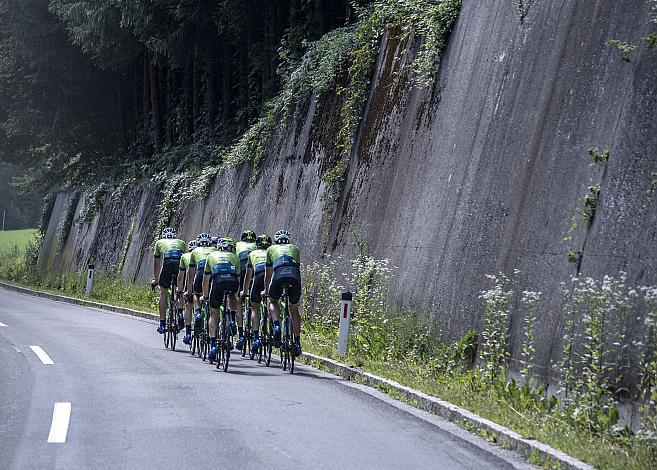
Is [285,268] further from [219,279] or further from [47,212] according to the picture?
[47,212]

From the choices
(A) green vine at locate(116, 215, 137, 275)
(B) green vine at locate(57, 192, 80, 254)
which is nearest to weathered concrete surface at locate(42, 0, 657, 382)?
(A) green vine at locate(116, 215, 137, 275)

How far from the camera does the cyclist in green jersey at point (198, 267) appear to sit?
16.8m

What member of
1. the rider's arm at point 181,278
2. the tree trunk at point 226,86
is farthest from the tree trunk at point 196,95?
the rider's arm at point 181,278

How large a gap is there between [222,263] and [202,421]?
18.4 feet

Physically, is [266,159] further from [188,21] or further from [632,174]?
[632,174]

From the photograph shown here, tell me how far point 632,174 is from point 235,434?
184 inches

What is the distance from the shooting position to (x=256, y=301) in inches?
625

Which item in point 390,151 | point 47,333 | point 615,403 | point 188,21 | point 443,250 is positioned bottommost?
point 47,333

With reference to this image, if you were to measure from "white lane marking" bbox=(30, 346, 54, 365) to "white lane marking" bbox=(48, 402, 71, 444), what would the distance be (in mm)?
4445

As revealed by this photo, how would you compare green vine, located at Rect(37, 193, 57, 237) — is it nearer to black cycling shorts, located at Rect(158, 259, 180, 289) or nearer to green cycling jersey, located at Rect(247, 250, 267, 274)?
black cycling shorts, located at Rect(158, 259, 180, 289)

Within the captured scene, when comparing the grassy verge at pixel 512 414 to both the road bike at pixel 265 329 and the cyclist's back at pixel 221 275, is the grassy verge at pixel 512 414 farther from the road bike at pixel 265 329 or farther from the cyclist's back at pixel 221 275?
the cyclist's back at pixel 221 275

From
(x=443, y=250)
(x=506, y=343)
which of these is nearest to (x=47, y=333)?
(x=443, y=250)

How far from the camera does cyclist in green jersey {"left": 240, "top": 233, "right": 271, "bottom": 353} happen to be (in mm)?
15836

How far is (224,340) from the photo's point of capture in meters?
15.1
